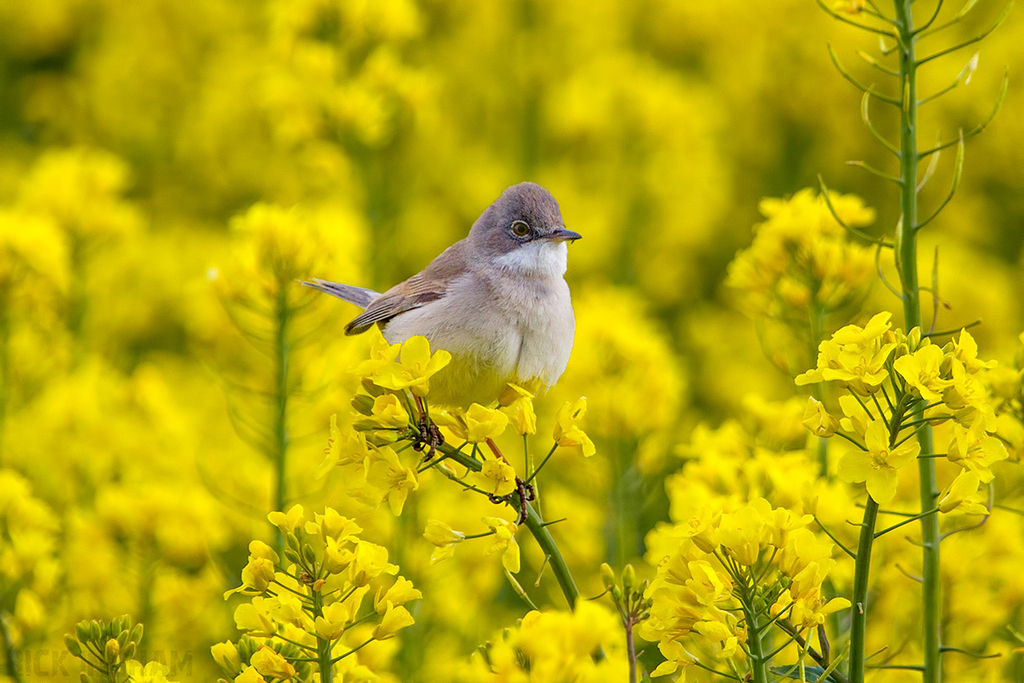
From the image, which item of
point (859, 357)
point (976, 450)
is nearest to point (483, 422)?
point (859, 357)

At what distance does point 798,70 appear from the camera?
6.89 m

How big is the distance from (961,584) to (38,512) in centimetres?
281

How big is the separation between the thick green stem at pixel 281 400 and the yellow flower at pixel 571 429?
153 cm

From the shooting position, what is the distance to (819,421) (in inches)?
74.0

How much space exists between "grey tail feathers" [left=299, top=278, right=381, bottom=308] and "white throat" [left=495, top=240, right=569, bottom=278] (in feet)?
2.33

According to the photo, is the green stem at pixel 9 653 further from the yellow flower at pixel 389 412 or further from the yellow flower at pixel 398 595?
the yellow flower at pixel 389 412

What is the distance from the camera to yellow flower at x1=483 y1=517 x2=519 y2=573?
6.33 ft

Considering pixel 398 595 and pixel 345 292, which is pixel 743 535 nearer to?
pixel 398 595

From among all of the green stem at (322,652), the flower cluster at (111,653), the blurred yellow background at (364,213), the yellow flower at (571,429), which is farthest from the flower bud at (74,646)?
the yellow flower at (571,429)

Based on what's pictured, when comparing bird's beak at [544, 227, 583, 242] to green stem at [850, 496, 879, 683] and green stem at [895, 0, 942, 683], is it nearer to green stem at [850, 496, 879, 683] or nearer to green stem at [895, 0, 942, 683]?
green stem at [895, 0, 942, 683]

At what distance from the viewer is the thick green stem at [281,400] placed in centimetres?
336

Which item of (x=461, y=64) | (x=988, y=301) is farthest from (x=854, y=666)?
(x=461, y=64)

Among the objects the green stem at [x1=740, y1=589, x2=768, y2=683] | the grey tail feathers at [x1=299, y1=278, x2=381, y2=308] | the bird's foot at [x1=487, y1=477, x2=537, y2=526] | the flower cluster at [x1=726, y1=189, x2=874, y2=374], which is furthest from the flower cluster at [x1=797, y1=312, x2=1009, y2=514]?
the grey tail feathers at [x1=299, y1=278, x2=381, y2=308]

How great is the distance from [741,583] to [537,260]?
1.22 meters
